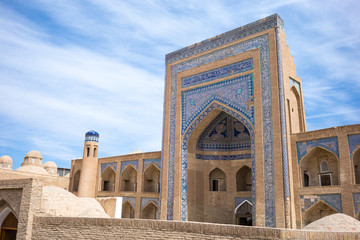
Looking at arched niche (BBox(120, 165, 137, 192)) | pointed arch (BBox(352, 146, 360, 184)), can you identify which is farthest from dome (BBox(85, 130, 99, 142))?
pointed arch (BBox(352, 146, 360, 184))

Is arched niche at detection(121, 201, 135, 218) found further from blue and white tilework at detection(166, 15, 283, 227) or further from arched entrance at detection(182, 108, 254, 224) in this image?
arched entrance at detection(182, 108, 254, 224)

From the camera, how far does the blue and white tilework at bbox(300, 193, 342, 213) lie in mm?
7828

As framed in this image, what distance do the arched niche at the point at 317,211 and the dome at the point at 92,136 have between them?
31.6 ft

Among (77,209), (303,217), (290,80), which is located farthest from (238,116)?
(77,209)

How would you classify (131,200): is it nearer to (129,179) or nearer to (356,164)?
(129,179)

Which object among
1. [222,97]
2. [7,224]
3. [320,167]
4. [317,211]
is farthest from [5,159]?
[317,211]

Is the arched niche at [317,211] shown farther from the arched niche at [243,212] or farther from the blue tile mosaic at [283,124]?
the arched niche at [243,212]

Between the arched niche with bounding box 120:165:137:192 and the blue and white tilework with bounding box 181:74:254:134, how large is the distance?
4.09 metres

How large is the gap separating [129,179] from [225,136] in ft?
15.6

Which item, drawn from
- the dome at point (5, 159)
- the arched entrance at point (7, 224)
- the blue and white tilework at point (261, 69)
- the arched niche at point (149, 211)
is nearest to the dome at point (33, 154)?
the dome at point (5, 159)

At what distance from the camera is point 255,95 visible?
9.26m

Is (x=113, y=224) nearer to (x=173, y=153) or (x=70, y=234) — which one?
(x=70, y=234)

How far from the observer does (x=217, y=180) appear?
1127cm

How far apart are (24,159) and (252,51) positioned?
18.4 meters
